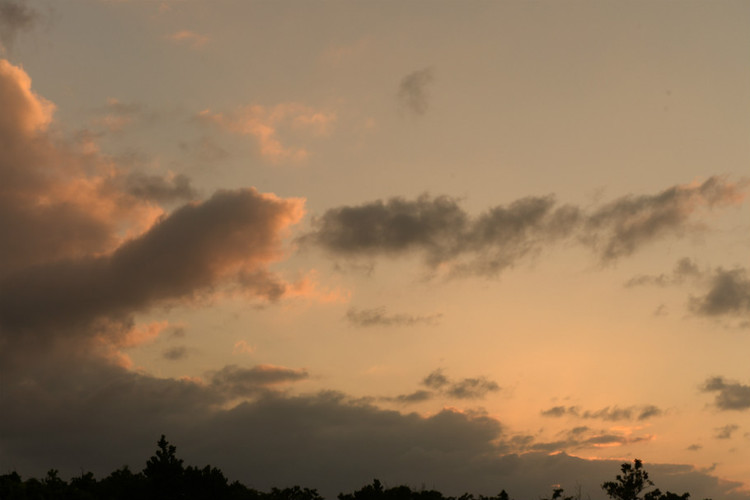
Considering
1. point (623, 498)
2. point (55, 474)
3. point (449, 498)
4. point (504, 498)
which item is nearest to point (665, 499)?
point (623, 498)

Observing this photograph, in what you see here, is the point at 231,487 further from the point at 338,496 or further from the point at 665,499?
the point at 665,499

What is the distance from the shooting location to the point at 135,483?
5862 centimetres

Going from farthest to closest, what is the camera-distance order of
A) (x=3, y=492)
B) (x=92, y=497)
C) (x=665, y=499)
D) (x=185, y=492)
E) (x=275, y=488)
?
(x=665, y=499)
(x=275, y=488)
(x=185, y=492)
(x=92, y=497)
(x=3, y=492)

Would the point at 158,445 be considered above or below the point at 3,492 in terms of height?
above

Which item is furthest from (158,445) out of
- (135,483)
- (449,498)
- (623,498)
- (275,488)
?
(623,498)

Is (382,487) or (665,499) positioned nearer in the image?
(382,487)

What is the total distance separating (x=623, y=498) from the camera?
87.5m

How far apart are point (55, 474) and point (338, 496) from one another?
99.4 ft

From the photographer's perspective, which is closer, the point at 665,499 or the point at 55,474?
the point at 55,474

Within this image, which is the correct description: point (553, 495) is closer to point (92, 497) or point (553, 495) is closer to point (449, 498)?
point (449, 498)

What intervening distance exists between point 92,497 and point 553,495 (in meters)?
50.6

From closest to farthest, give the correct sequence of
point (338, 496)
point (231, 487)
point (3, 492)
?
1. point (3, 492)
2. point (231, 487)
3. point (338, 496)

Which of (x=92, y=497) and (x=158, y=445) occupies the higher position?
(x=158, y=445)

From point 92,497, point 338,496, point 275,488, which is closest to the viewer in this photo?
point 92,497
